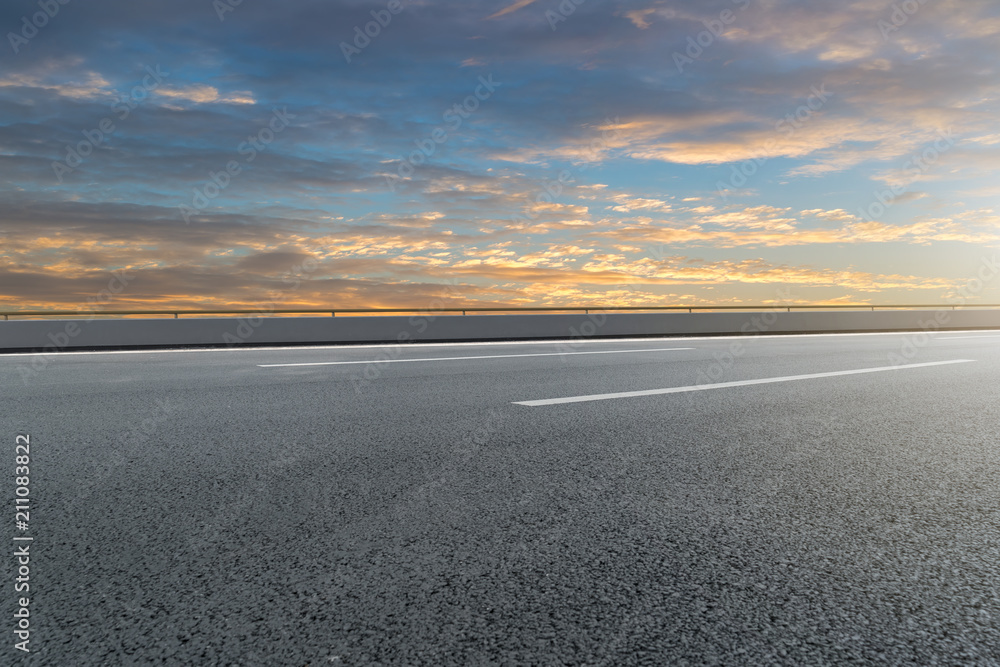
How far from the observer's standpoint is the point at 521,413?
6875 mm

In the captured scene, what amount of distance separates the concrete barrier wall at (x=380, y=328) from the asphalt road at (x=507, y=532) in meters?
11.0

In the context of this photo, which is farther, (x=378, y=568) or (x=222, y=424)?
(x=222, y=424)

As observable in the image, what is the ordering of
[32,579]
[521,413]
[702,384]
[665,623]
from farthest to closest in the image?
[702,384] < [521,413] < [32,579] < [665,623]

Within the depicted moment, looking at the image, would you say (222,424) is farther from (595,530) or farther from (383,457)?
(595,530)

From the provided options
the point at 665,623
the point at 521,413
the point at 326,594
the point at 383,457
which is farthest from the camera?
the point at 521,413

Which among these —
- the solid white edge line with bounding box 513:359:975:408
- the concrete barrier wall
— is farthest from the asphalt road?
the concrete barrier wall

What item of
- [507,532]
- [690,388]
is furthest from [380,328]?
[507,532]

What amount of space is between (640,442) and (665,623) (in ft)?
10.2

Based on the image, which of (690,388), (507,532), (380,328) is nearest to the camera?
(507,532)

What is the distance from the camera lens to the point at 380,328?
66.7 ft

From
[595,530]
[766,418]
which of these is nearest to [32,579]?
Result: [595,530]

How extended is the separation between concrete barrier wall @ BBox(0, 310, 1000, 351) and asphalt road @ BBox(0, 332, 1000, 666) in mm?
10999

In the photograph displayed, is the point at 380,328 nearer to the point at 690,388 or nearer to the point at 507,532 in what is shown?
the point at 690,388

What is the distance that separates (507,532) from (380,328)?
1728 cm
